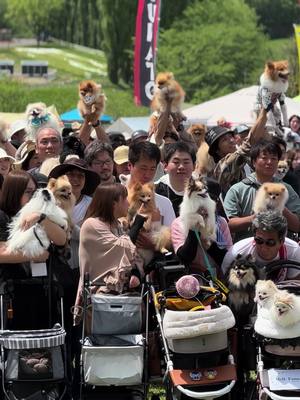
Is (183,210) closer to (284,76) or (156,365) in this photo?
(156,365)

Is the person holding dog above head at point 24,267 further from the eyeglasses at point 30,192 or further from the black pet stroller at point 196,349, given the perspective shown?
the black pet stroller at point 196,349

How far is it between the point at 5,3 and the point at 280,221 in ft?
486

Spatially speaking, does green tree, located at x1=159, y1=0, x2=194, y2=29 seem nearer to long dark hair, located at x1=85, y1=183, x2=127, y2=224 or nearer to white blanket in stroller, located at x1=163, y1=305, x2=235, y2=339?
long dark hair, located at x1=85, y1=183, x2=127, y2=224

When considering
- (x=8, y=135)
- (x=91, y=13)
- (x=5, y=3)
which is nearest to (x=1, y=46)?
(x=5, y=3)

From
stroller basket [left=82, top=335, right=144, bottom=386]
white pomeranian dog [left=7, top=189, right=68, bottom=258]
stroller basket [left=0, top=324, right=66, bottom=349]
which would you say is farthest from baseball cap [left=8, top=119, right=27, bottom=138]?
stroller basket [left=82, top=335, right=144, bottom=386]

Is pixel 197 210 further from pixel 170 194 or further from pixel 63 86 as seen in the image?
pixel 63 86

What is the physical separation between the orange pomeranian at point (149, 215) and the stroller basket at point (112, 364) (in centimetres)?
86

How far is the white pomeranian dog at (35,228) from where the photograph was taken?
647cm

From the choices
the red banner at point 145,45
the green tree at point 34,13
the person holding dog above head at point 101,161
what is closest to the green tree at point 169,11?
the green tree at point 34,13

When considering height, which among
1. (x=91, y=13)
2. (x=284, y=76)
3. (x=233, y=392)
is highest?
(x=284, y=76)

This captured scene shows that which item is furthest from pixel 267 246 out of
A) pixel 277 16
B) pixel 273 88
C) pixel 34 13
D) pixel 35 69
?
pixel 277 16

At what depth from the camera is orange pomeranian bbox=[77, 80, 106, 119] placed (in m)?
9.60

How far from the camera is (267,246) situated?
6.78 metres

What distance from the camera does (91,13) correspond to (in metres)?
99.6
